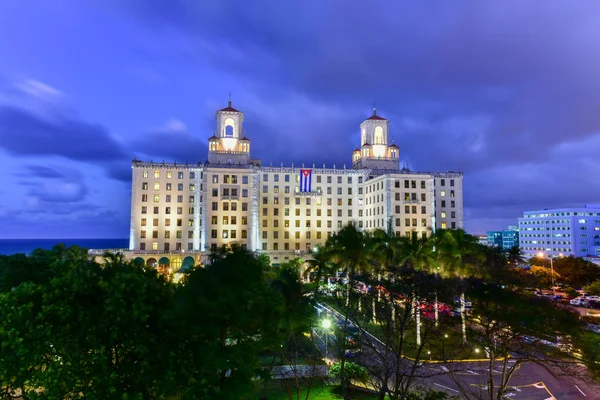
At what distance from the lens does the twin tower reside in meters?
99.8

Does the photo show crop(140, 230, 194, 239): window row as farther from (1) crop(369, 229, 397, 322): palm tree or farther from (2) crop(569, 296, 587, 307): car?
(2) crop(569, 296, 587, 307): car

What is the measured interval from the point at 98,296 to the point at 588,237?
191 m

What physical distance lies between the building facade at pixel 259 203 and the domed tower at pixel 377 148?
17.4ft

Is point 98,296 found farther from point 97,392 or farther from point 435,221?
point 435,221

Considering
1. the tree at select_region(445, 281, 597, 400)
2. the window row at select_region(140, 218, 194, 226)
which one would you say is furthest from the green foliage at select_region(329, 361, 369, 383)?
the window row at select_region(140, 218, 194, 226)

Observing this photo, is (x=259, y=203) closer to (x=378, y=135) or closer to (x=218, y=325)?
(x=378, y=135)

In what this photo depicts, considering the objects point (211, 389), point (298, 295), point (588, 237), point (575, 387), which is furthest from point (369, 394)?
point (588, 237)

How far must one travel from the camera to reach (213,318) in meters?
13.6

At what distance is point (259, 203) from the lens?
97375mm

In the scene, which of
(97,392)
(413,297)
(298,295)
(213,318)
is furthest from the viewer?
(298,295)

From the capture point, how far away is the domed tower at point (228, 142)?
99.4 metres

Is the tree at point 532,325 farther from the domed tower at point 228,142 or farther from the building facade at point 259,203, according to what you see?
the domed tower at point 228,142

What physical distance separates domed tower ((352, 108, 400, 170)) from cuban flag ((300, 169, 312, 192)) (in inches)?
750

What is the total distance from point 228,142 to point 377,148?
40.8 metres
